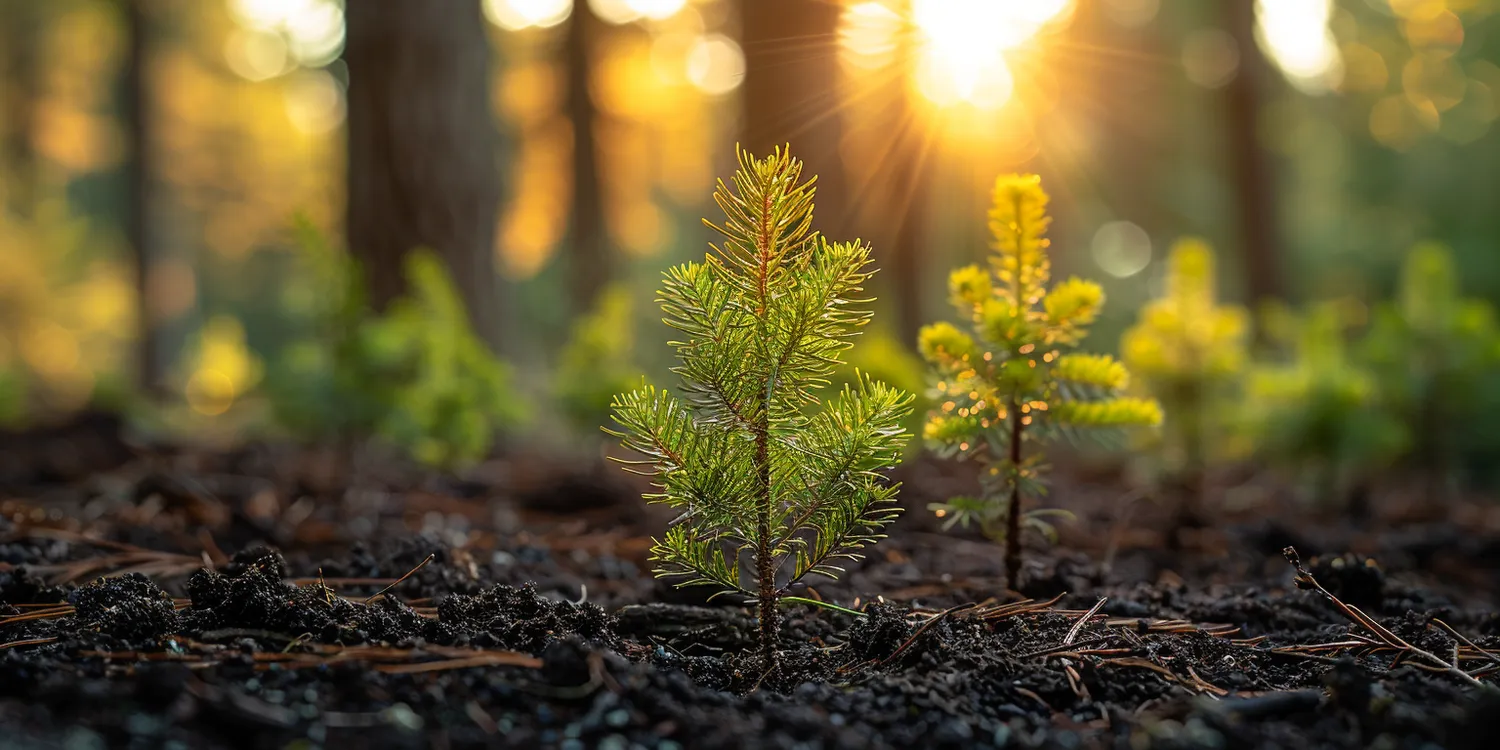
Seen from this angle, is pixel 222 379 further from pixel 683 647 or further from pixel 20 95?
pixel 20 95

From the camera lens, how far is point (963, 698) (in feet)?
6.06

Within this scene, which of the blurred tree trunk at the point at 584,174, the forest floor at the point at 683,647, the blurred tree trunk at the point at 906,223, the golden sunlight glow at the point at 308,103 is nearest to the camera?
the forest floor at the point at 683,647

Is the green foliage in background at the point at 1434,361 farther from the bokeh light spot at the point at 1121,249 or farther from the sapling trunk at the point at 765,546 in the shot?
the bokeh light spot at the point at 1121,249

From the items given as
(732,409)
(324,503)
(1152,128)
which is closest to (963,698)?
(732,409)

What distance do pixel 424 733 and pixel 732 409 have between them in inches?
32.6

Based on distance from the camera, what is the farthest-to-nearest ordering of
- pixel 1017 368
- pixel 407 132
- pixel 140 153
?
pixel 140 153
pixel 407 132
pixel 1017 368

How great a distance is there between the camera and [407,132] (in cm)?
634

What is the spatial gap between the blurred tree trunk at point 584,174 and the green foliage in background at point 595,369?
8477mm

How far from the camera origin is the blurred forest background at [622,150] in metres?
6.34

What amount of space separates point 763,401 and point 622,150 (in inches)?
797

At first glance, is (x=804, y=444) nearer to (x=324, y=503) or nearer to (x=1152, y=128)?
(x=324, y=503)

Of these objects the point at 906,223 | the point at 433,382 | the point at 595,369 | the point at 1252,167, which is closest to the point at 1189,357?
the point at 595,369

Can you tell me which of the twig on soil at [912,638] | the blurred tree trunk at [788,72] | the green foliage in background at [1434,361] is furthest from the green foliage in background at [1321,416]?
the twig on soil at [912,638]

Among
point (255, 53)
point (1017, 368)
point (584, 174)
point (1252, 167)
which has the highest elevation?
point (255, 53)
